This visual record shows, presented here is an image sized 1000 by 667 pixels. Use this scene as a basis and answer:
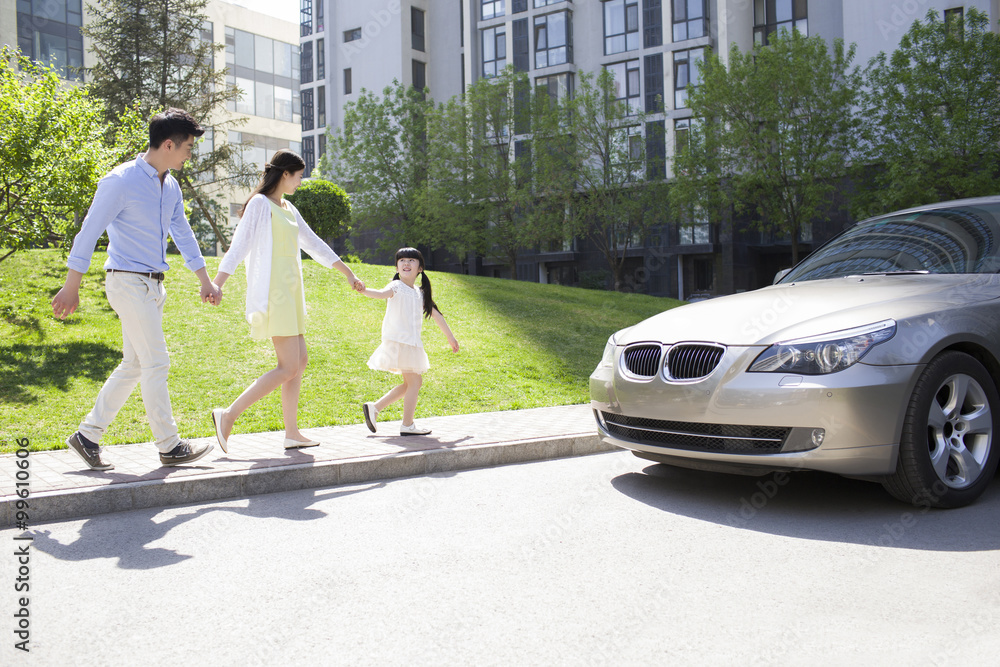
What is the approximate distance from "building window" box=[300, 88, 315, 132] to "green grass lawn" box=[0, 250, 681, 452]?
134 ft

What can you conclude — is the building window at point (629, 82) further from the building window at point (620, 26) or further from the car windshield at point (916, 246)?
the car windshield at point (916, 246)

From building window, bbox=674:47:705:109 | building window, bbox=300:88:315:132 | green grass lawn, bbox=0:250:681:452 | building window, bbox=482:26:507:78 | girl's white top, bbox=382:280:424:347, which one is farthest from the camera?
building window, bbox=300:88:315:132

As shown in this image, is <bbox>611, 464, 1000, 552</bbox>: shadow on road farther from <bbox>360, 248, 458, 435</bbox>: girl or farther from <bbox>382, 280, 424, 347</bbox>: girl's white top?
<bbox>382, 280, 424, 347</bbox>: girl's white top

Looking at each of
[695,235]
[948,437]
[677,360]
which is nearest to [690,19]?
[695,235]

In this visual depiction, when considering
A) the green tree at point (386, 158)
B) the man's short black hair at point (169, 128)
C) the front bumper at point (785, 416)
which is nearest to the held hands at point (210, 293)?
the man's short black hair at point (169, 128)

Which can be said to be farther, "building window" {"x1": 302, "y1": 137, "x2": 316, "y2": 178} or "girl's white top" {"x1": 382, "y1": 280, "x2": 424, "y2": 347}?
"building window" {"x1": 302, "y1": 137, "x2": 316, "y2": 178}

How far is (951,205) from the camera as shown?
568cm

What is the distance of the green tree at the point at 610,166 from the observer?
107ft

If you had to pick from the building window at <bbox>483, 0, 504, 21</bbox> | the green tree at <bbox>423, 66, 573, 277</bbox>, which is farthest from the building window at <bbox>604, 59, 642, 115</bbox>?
the building window at <bbox>483, 0, 504, 21</bbox>

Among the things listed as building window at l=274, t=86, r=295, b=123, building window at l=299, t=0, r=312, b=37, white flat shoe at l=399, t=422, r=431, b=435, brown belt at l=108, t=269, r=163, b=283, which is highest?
building window at l=299, t=0, r=312, b=37

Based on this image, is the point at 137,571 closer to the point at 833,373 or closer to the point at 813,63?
the point at 833,373

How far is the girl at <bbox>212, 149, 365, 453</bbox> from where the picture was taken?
5582mm

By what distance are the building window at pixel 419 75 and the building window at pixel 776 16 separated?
65.6ft

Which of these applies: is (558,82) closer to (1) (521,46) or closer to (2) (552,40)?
(2) (552,40)
